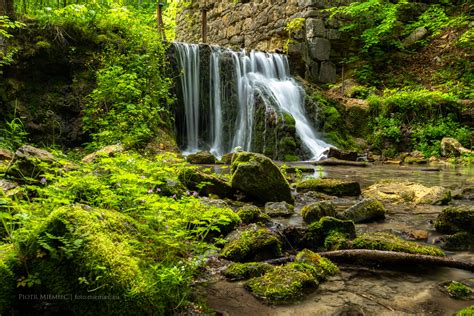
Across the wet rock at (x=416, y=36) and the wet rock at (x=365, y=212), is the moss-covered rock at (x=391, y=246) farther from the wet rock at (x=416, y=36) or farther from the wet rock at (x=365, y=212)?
the wet rock at (x=416, y=36)

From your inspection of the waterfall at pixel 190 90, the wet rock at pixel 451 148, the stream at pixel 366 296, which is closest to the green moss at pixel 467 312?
the stream at pixel 366 296

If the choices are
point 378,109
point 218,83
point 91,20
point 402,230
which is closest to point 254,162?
point 402,230

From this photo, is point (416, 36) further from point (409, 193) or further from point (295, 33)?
point (409, 193)

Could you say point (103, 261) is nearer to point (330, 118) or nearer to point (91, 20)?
point (91, 20)

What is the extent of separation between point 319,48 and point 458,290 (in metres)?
12.9

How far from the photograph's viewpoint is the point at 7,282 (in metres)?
1.64

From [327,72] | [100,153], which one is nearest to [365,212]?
[100,153]

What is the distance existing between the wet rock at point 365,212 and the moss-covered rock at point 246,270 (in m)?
1.52

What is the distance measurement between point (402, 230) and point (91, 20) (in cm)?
808

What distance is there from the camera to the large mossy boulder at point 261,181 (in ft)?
14.7

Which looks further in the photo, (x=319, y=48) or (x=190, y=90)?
(x=319, y=48)

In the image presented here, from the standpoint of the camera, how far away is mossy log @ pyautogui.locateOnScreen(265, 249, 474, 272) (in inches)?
96.8

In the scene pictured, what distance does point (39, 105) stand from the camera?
25.0 ft

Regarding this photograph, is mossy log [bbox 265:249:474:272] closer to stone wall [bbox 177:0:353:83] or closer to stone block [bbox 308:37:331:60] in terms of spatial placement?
stone wall [bbox 177:0:353:83]
